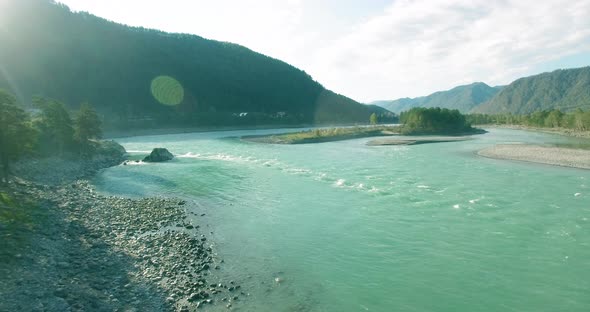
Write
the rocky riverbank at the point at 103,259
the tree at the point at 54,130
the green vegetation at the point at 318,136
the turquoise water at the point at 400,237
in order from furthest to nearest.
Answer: the green vegetation at the point at 318,136 < the tree at the point at 54,130 < the turquoise water at the point at 400,237 < the rocky riverbank at the point at 103,259

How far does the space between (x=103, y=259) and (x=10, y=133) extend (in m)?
20.9

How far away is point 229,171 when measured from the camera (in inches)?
1912

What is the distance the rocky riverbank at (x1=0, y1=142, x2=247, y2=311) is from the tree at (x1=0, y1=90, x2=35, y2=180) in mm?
4046

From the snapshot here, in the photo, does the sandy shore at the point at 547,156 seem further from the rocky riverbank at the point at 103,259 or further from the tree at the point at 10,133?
the tree at the point at 10,133

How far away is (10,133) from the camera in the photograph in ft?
98.6

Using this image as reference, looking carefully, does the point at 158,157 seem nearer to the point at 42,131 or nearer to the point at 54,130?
the point at 54,130

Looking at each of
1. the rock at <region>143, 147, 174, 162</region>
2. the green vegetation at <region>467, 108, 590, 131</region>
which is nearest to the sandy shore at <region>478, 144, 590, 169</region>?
the rock at <region>143, 147, 174, 162</region>

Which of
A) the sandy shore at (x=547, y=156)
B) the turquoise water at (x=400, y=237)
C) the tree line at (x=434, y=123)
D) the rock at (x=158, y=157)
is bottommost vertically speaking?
the turquoise water at (x=400, y=237)

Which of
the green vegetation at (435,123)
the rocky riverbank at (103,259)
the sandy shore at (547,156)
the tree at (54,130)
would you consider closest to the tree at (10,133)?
the rocky riverbank at (103,259)

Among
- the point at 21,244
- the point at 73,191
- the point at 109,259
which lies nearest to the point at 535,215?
the point at 109,259

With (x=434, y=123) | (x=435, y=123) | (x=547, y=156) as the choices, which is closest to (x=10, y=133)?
(x=547, y=156)

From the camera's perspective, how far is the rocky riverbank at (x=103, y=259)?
13.5 metres

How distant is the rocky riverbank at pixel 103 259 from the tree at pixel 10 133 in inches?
159

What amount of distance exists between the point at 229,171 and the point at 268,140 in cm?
5544
